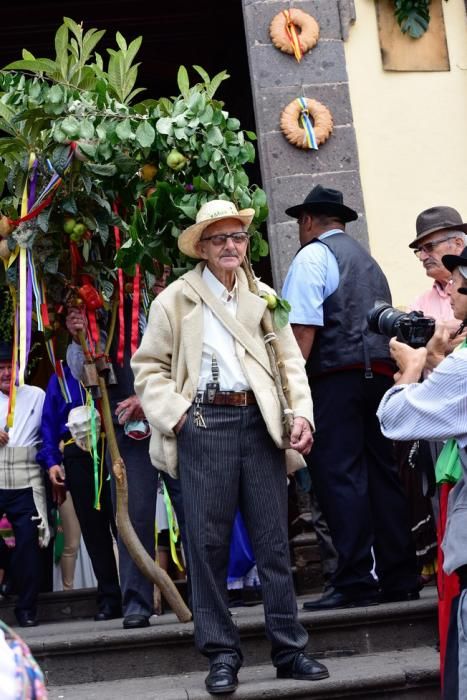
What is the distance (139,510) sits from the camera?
6.05 metres

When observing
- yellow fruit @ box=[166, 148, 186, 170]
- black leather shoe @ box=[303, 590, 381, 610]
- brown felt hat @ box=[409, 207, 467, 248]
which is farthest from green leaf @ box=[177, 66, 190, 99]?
black leather shoe @ box=[303, 590, 381, 610]

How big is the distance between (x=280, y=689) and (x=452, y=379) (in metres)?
1.65

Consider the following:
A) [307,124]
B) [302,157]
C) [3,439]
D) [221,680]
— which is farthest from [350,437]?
[307,124]

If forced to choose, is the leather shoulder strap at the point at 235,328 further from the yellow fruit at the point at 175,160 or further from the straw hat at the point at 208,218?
the yellow fruit at the point at 175,160

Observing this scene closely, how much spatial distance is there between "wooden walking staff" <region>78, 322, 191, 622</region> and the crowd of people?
0.09m

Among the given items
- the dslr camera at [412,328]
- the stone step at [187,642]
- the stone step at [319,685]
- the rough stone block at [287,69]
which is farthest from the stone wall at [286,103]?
the dslr camera at [412,328]

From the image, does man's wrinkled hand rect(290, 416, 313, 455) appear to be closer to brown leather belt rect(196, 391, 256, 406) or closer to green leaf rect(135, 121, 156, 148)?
brown leather belt rect(196, 391, 256, 406)

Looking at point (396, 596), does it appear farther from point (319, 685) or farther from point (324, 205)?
point (324, 205)

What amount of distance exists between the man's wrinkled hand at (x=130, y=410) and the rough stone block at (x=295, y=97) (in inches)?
93.3

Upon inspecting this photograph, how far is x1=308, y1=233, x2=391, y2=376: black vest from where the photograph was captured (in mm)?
5941

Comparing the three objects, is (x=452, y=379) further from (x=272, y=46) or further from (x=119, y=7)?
(x=119, y=7)

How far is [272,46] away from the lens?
25.5ft

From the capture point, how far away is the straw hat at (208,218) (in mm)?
5129

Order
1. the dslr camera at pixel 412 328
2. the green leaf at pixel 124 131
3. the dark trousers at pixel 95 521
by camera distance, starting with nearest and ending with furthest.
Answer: the dslr camera at pixel 412 328 → the green leaf at pixel 124 131 → the dark trousers at pixel 95 521
